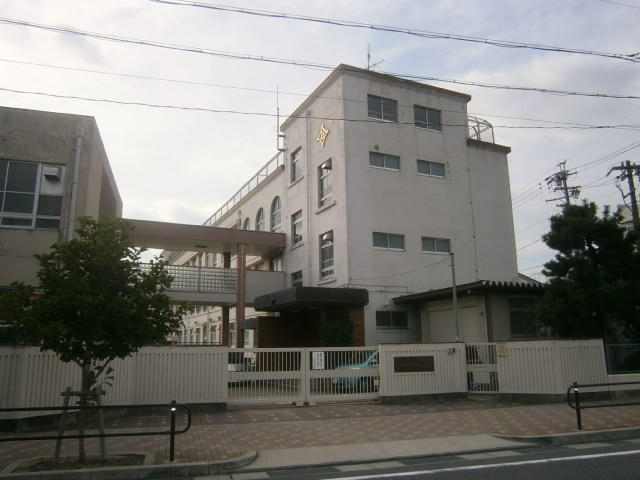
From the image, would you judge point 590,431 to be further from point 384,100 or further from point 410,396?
point 384,100

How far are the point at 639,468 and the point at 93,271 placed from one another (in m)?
8.35

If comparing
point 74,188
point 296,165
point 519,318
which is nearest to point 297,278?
point 296,165

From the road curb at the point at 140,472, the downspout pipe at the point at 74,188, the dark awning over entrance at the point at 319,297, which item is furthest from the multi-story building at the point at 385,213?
the road curb at the point at 140,472

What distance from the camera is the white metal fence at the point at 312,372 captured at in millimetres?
12203

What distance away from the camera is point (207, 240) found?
25766 mm

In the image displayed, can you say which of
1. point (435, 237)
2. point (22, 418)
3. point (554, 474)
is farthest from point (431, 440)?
point (435, 237)

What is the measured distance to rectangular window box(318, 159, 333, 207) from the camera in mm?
24281

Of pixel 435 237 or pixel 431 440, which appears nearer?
pixel 431 440

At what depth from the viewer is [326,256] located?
24.2 meters

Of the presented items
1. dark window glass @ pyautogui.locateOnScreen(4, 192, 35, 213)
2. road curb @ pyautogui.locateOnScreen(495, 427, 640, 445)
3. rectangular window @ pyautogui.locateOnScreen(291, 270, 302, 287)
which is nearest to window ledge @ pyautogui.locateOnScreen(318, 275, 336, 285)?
rectangular window @ pyautogui.locateOnScreen(291, 270, 302, 287)

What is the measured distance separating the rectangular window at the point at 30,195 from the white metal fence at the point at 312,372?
601cm

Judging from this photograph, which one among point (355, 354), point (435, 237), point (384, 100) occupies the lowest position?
point (355, 354)

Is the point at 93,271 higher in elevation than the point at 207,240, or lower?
lower

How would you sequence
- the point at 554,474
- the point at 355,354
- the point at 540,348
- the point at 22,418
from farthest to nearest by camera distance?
1. the point at 355,354
2. the point at 540,348
3. the point at 22,418
4. the point at 554,474
